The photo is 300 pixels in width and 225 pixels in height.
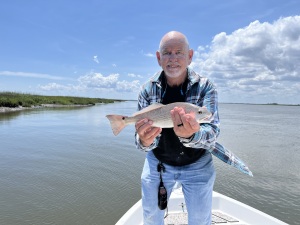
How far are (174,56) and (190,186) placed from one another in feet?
5.33

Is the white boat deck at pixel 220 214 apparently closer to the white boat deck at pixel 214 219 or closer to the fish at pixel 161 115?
the white boat deck at pixel 214 219

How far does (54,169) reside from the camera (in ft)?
36.9

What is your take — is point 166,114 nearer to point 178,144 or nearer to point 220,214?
point 178,144

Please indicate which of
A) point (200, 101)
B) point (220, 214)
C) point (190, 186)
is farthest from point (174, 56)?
point (220, 214)

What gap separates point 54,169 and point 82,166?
1.20 m

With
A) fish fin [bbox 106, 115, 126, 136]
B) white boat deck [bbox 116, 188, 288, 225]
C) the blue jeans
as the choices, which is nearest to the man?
the blue jeans

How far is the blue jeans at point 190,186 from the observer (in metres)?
3.41

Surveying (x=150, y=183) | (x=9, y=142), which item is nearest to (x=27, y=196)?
(x=150, y=183)

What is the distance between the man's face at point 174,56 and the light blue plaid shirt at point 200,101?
24 centimetres

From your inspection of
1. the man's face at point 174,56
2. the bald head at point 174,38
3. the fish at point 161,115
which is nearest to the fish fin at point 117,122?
the fish at point 161,115

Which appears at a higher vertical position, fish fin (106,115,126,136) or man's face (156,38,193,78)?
man's face (156,38,193,78)

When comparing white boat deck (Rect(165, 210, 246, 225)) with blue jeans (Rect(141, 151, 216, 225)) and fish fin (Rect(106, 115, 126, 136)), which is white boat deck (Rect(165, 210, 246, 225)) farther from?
fish fin (Rect(106, 115, 126, 136))

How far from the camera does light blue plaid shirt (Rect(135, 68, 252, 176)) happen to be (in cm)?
311

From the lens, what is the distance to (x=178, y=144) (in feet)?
11.2
